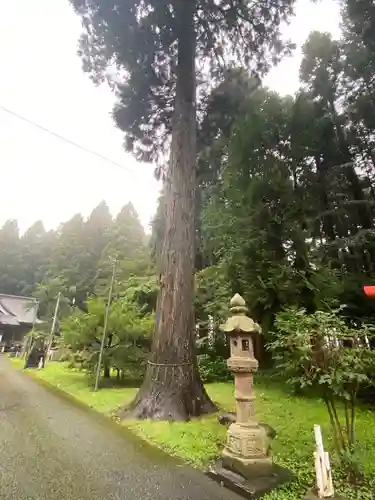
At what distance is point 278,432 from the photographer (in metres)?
4.96

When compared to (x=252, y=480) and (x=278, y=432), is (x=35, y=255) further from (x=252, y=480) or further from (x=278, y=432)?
(x=252, y=480)

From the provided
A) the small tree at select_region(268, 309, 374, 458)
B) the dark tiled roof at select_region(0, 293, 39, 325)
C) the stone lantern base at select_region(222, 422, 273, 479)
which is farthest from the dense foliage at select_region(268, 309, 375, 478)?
the dark tiled roof at select_region(0, 293, 39, 325)

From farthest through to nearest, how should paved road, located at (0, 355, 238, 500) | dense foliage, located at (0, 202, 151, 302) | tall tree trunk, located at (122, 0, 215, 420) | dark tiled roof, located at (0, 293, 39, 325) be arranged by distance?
dark tiled roof, located at (0, 293, 39, 325), dense foliage, located at (0, 202, 151, 302), tall tree trunk, located at (122, 0, 215, 420), paved road, located at (0, 355, 238, 500)

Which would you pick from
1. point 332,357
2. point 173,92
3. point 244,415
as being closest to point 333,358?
point 332,357

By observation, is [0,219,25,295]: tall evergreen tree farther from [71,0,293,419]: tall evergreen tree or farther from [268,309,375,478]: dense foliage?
[268,309,375,478]: dense foliage

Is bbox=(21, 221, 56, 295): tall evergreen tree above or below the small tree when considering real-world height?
above

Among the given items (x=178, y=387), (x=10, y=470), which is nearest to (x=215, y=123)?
(x=178, y=387)

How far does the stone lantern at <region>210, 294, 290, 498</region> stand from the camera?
10.4 ft

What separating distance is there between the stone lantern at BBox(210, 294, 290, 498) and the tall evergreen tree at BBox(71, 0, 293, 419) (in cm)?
207

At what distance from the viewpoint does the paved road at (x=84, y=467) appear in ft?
9.52

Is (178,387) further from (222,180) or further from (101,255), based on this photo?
(101,255)

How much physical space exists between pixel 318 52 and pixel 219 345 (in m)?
14.5

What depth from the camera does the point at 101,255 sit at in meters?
31.8

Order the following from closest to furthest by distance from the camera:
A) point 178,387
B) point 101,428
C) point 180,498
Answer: point 180,498 → point 101,428 → point 178,387
